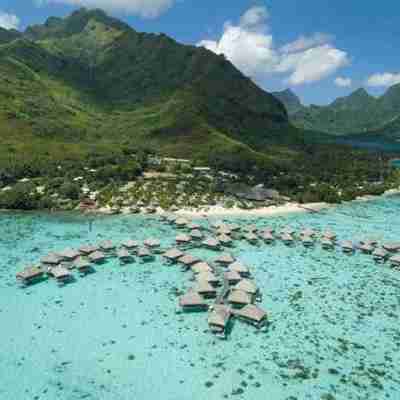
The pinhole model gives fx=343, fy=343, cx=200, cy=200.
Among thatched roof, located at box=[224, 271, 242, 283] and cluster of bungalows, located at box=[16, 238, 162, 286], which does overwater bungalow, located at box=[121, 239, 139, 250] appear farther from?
thatched roof, located at box=[224, 271, 242, 283]

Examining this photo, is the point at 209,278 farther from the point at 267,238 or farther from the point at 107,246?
the point at 267,238

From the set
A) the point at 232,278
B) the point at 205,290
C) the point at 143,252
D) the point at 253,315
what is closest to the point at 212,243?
the point at 143,252

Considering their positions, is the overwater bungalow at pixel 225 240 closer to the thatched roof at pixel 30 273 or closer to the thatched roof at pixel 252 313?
the thatched roof at pixel 252 313

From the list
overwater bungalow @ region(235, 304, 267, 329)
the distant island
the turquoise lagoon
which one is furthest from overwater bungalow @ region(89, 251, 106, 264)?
the distant island

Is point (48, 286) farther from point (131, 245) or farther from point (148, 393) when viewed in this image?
point (148, 393)

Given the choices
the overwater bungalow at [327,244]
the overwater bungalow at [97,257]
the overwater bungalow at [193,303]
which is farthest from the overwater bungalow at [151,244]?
the overwater bungalow at [327,244]

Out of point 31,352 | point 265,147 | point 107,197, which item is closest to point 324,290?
point 31,352
